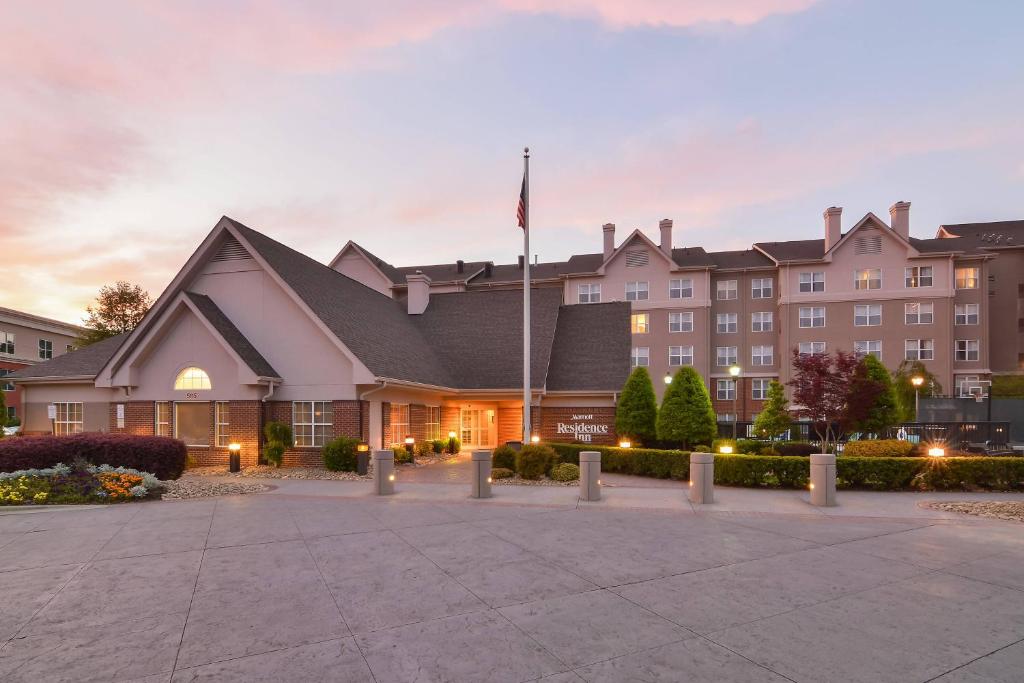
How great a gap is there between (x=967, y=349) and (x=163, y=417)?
52734 millimetres

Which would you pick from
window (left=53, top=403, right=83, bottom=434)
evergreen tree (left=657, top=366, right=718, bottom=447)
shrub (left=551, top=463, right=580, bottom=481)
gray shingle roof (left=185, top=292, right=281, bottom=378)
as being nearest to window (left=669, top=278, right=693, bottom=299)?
evergreen tree (left=657, top=366, right=718, bottom=447)

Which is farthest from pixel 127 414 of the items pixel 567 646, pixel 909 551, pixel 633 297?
pixel 633 297

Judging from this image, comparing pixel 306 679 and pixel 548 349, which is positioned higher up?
pixel 548 349

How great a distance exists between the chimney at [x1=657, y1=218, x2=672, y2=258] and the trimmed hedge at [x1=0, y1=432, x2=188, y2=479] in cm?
3701

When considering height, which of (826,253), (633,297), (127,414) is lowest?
(127,414)

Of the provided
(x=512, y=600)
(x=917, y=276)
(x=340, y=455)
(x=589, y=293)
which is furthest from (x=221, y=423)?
(x=917, y=276)

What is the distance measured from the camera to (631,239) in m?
44.5

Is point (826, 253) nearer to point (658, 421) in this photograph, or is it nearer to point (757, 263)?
point (757, 263)

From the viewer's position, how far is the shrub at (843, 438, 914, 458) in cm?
1828

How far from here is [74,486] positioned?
46.4ft

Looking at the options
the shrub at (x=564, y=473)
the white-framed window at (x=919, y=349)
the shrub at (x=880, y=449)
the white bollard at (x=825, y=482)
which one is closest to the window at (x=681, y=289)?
Result: the white-framed window at (x=919, y=349)

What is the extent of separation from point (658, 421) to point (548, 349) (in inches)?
282

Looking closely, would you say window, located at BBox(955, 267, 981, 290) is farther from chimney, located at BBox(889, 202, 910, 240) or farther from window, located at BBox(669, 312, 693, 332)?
window, located at BBox(669, 312, 693, 332)

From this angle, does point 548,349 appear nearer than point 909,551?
No
